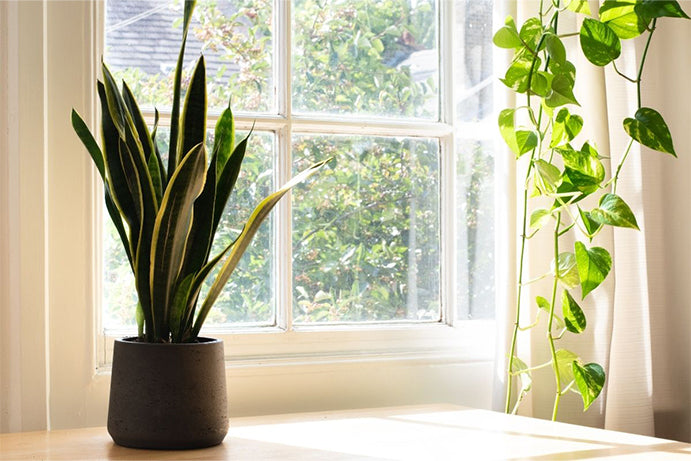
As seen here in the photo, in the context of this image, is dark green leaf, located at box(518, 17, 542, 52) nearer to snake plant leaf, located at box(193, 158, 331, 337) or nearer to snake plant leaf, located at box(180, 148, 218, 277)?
→ snake plant leaf, located at box(193, 158, 331, 337)

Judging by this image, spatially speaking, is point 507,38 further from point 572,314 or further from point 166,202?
point 166,202

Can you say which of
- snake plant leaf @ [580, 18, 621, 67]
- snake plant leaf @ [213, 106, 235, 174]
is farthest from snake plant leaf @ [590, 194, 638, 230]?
snake plant leaf @ [213, 106, 235, 174]

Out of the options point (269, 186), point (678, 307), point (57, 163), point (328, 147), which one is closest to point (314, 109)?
point (328, 147)

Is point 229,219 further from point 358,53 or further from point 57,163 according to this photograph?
point 358,53

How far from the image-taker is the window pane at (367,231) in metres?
1.61

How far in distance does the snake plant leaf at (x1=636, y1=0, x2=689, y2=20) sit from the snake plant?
615 mm

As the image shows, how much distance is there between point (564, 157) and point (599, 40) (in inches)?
7.7

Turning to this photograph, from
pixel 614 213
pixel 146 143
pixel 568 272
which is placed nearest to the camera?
pixel 146 143

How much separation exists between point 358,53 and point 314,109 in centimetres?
15

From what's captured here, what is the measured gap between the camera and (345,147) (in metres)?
1.66

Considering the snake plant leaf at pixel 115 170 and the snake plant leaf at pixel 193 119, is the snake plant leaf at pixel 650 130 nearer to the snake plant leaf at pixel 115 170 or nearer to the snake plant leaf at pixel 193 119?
the snake plant leaf at pixel 193 119

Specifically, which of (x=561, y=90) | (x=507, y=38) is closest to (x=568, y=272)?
(x=561, y=90)

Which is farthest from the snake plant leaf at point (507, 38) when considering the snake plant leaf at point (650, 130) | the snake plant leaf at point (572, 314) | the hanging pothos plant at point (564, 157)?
the snake plant leaf at point (572, 314)

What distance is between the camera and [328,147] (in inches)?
64.6
